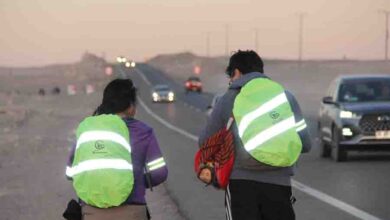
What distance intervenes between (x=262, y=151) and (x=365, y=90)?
15.4m

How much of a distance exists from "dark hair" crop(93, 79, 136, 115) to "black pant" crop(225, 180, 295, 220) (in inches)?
33.3

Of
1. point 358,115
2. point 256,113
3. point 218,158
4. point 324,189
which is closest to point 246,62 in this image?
point 256,113

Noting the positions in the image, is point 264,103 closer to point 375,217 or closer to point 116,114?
point 116,114

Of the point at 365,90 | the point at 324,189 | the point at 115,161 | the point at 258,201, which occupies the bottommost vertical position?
the point at 324,189

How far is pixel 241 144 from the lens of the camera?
5.71 metres

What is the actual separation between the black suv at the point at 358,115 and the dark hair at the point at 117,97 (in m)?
14.5

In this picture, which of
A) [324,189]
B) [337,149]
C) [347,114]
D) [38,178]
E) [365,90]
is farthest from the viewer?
[365,90]

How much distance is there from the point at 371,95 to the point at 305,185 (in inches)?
204

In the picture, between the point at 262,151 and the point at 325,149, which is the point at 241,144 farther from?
the point at 325,149

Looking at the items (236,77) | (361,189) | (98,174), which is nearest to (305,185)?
(361,189)

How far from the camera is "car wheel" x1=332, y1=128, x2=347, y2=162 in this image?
19.9 meters

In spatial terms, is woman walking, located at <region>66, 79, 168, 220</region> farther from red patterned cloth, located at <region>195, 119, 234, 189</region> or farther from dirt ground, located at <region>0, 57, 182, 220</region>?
dirt ground, located at <region>0, 57, 182, 220</region>

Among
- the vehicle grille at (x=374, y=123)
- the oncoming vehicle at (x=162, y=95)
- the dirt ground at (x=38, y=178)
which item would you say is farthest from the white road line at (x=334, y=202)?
the oncoming vehicle at (x=162, y=95)

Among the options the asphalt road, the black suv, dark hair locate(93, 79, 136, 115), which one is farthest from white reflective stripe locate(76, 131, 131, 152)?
the black suv
